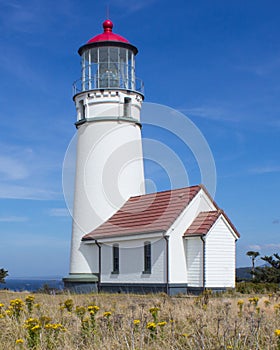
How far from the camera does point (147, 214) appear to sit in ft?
74.6

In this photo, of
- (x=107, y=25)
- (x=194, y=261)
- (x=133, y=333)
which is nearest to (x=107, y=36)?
(x=107, y=25)

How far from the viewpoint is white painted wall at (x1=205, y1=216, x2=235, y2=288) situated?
21.1 m

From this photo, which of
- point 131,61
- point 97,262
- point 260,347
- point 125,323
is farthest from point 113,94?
point 260,347

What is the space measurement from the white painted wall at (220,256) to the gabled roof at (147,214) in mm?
1548

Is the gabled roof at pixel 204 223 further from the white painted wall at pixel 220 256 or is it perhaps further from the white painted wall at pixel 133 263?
the white painted wall at pixel 133 263

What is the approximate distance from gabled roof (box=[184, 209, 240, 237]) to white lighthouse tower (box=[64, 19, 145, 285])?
435cm

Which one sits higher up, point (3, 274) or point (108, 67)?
point (108, 67)

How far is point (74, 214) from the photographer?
990 inches

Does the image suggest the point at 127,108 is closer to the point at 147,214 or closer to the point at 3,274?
the point at 147,214

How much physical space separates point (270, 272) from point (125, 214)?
7830mm

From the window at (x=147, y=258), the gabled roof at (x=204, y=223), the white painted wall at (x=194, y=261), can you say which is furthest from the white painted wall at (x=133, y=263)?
the gabled roof at (x=204, y=223)

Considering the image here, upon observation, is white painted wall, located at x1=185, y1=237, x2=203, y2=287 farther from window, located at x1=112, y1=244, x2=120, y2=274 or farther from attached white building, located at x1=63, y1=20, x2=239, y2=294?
window, located at x1=112, y1=244, x2=120, y2=274

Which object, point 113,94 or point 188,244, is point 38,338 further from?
point 113,94

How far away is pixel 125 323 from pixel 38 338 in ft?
5.23
